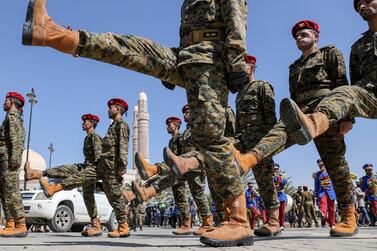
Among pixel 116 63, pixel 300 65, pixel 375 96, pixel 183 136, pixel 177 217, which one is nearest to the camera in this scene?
pixel 116 63

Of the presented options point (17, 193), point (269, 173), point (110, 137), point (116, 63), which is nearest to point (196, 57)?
point (116, 63)

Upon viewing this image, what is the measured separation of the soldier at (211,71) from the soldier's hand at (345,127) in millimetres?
1694

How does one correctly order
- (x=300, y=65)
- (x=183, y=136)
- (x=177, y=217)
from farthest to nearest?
1. (x=177, y=217)
2. (x=183, y=136)
3. (x=300, y=65)

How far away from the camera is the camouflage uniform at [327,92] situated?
493 cm

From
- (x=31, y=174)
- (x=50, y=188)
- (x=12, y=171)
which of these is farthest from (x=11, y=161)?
(x=50, y=188)

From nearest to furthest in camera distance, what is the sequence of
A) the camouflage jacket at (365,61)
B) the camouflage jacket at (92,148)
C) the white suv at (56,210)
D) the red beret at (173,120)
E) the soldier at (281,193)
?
the camouflage jacket at (365,61)
the camouflage jacket at (92,148)
the red beret at (173,120)
the soldier at (281,193)
the white suv at (56,210)

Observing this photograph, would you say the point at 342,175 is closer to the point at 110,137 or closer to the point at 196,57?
the point at 196,57

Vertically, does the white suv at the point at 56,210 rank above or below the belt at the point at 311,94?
below

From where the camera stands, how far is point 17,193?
6984mm

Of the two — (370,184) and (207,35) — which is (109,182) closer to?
(207,35)

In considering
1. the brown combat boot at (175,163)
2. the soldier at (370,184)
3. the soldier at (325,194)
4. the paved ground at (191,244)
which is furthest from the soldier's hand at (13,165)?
the soldier at (370,184)

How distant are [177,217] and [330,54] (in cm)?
2205

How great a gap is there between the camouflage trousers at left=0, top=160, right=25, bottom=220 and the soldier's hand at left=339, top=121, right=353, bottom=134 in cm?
509

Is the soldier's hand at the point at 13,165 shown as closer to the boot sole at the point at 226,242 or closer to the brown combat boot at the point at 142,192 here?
the brown combat boot at the point at 142,192
